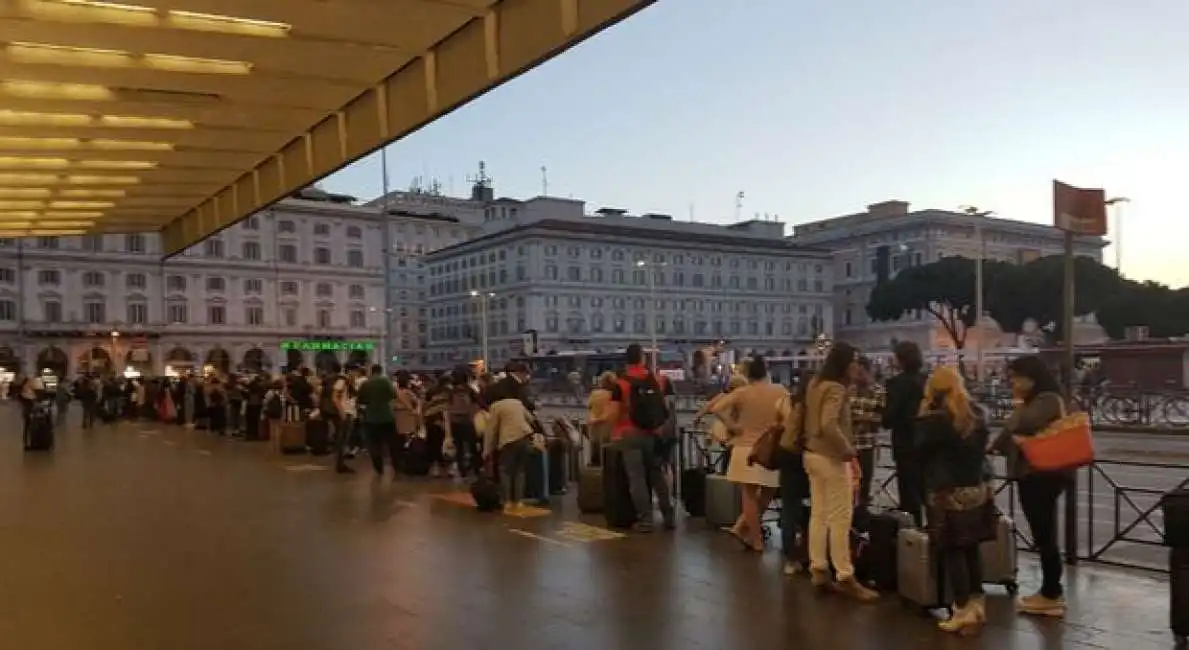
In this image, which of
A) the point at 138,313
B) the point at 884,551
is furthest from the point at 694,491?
the point at 138,313

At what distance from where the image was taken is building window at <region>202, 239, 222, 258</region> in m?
107

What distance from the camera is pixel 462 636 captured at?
270 inches

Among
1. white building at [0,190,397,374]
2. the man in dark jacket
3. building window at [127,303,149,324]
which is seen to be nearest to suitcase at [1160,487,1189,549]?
the man in dark jacket

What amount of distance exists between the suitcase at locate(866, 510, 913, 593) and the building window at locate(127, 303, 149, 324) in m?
107

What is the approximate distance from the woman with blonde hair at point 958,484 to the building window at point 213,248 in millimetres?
109266

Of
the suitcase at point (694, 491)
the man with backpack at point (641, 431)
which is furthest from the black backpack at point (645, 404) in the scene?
the suitcase at point (694, 491)

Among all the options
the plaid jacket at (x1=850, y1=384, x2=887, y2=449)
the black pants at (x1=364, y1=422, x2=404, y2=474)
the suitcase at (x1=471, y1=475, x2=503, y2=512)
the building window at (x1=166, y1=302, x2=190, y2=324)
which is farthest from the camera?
the building window at (x1=166, y1=302, x2=190, y2=324)

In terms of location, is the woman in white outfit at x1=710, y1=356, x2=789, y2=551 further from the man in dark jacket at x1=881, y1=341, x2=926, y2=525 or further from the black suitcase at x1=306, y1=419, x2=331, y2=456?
the black suitcase at x1=306, y1=419, x2=331, y2=456

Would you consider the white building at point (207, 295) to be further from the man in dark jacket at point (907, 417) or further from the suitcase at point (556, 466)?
the man in dark jacket at point (907, 417)

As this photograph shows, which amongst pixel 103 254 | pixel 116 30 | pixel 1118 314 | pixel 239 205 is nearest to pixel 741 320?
pixel 1118 314

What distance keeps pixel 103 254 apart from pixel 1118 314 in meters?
92.3

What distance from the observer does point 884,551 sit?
25.8 ft

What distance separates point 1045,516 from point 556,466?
778cm

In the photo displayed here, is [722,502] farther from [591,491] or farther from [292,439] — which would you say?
[292,439]
